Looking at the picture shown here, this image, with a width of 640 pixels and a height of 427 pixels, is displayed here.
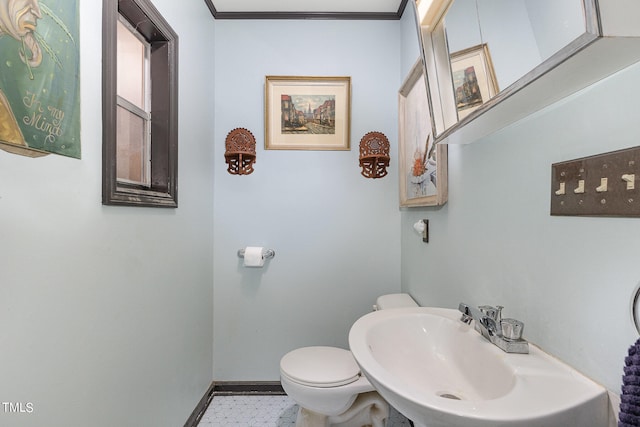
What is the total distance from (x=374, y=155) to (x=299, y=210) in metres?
0.58

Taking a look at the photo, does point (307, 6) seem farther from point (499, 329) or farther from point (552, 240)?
point (499, 329)

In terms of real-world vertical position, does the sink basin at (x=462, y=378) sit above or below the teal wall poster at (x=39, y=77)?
below

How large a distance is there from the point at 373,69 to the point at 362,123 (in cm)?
35

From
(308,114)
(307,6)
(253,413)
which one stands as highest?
(307,6)

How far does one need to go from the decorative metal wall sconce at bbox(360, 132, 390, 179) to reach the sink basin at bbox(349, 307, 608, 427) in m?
0.97

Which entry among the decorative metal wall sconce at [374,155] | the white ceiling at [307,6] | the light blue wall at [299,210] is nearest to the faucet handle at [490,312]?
the light blue wall at [299,210]

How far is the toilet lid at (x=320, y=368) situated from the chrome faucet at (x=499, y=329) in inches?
26.1

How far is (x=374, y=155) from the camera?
182 cm

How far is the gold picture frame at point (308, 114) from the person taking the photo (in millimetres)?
1858

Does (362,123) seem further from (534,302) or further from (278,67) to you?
(534,302)

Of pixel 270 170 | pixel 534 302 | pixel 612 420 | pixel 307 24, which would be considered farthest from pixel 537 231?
pixel 307 24

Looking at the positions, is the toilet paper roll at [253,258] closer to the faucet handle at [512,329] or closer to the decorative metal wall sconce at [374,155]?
the decorative metal wall sconce at [374,155]

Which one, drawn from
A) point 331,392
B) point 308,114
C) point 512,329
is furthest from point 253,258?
point 512,329

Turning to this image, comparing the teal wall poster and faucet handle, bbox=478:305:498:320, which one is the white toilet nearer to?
faucet handle, bbox=478:305:498:320
